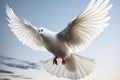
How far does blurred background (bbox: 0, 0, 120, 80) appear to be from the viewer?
60.7 inches

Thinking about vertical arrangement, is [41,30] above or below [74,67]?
above

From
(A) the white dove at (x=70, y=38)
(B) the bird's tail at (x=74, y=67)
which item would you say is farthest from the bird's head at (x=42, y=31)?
(B) the bird's tail at (x=74, y=67)

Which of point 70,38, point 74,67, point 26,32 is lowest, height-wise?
point 74,67

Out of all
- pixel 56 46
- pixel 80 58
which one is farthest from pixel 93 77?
pixel 56 46

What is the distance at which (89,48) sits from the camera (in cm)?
154

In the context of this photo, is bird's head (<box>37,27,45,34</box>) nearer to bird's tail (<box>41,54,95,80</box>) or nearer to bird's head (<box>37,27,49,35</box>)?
bird's head (<box>37,27,49,35</box>)

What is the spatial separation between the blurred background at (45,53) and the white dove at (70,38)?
0.11 ft

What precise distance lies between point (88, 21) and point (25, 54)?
16.4 inches

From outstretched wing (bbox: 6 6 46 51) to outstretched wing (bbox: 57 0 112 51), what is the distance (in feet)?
0.44

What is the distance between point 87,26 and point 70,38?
11 cm

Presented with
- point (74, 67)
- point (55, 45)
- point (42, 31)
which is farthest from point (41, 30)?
point (74, 67)

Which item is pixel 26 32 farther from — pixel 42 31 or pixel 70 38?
pixel 70 38

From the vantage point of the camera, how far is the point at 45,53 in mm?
1612

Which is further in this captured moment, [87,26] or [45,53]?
[45,53]
